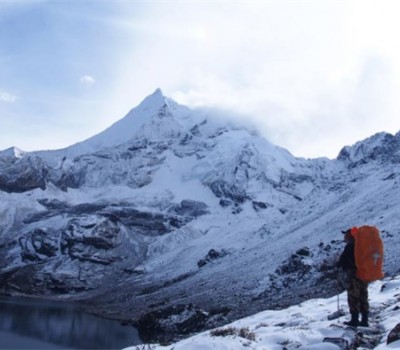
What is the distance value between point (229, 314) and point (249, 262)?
158 ft

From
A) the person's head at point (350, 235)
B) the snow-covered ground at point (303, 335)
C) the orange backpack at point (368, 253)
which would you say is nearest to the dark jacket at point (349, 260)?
the person's head at point (350, 235)

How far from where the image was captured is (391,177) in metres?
137

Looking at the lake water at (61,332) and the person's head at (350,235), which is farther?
the lake water at (61,332)

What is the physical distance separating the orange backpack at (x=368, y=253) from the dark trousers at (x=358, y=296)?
0.32 meters

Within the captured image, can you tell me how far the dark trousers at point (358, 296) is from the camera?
16.7m

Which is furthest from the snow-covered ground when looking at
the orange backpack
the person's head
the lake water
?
the lake water

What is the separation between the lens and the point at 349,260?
17.1m

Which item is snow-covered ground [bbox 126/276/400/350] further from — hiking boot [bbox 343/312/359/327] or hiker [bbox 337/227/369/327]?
hiker [bbox 337/227/369/327]

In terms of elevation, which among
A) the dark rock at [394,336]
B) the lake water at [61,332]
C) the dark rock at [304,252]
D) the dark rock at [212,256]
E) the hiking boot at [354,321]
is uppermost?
the dark rock at [212,256]

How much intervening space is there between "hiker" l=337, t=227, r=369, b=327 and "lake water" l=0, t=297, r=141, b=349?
45.7 meters

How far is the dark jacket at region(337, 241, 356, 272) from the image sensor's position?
55.8 feet

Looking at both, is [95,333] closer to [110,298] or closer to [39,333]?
[39,333]

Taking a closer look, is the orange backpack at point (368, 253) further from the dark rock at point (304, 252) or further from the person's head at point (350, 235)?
the dark rock at point (304, 252)

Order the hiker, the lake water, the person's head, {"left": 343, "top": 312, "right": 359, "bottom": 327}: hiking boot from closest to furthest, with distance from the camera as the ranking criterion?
{"left": 343, "top": 312, "right": 359, "bottom": 327}: hiking boot, the hiker, the person's head, the lake water
